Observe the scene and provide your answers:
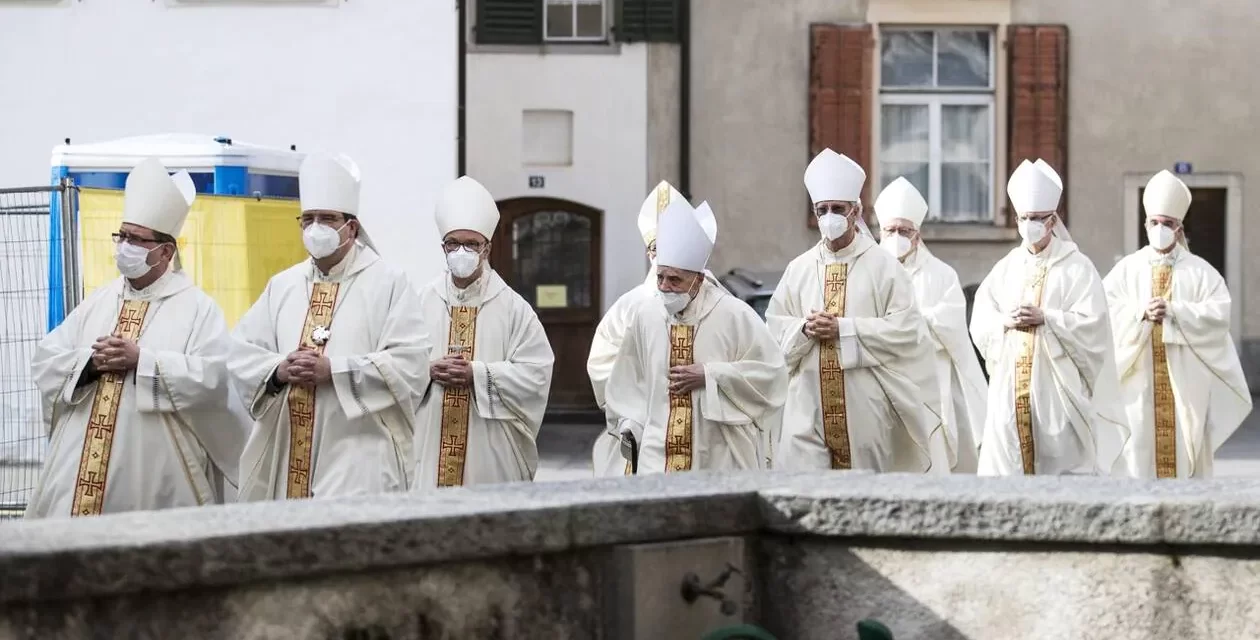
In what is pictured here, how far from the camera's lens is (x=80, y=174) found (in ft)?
45.4

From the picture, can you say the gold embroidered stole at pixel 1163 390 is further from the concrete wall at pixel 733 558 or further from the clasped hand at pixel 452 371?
the concrete wall at pixel 733 558

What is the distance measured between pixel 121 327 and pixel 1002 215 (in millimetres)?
16933

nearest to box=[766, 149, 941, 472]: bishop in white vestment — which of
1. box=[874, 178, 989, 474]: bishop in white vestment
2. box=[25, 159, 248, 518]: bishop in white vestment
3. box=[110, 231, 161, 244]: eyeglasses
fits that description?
box=[874, 178, 989, 474]: bishop in white vestment

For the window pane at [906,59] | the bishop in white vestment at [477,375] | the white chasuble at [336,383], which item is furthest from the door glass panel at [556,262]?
the white chasuble at [336,383]

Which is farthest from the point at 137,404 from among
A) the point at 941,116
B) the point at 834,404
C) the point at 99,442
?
the point at 941,116

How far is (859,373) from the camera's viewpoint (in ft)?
34.7

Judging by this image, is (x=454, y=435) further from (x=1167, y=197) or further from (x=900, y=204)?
(x=1167, y=197)

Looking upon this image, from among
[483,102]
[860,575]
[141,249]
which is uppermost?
[483,102]

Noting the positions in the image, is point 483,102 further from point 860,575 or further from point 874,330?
point 860,575

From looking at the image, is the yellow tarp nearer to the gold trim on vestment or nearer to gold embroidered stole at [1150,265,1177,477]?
the gold trim on vestment

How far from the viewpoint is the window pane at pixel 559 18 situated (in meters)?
24.8

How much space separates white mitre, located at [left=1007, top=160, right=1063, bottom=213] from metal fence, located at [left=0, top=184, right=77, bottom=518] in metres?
4.94

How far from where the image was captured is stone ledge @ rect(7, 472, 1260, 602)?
397cm

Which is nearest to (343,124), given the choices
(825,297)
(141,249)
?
(825,297)
